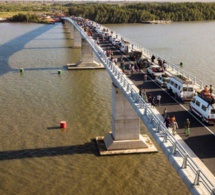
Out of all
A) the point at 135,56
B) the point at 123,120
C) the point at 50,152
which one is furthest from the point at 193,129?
the point at 135,56

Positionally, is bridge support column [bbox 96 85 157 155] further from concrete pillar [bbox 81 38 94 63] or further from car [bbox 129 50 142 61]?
concrete pillar [bbox 81 38 94 63]

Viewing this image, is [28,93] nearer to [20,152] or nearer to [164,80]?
[20,152]

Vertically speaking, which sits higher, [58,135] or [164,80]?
[164,80]

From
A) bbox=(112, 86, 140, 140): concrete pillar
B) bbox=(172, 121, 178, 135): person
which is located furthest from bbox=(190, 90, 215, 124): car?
bbox=(112, 86, 140, 140): concrete pillar

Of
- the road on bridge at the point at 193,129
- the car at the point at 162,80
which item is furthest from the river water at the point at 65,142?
the car at the point at 162,80

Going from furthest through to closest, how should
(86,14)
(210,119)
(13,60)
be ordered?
1. (86,14)
2. (13,60)
3. (210,119)

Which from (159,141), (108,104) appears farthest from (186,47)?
(159,141)

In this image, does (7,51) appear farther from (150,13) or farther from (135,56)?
(150,13)

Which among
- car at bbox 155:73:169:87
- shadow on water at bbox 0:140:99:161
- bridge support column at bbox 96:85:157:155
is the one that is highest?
car at bbox 155:73:169:87
